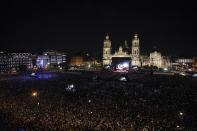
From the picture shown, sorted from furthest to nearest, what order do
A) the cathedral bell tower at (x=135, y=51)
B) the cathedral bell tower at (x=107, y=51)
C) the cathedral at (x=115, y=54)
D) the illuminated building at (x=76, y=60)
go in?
1. the illuminated building at (x=76, y=60)
2. the cathedral bell tower at (x=107, y=51)
3. the cathedral at (x=115, y=54)
4. the cathedral bell tower at (x=135, y=51)

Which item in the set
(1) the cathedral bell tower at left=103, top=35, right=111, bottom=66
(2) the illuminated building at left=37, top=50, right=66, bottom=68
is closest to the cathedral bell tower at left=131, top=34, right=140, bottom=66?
(1) the cathedral bell tower at left=103, top=35, right=111, bottom=66

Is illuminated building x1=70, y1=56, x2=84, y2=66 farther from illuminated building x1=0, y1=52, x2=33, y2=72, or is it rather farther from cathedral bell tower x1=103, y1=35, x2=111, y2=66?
illuminated building x1=0, y1=52, x2=33, y2=72

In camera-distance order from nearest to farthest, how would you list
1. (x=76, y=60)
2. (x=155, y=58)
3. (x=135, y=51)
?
(x=135, y=51), (x=155, y=58), (x=76, y=60)

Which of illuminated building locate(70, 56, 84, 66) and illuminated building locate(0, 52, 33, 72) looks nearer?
illuminated building locate(0, 52, 33, 72)

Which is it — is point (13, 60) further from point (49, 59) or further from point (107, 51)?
point (107, 51)

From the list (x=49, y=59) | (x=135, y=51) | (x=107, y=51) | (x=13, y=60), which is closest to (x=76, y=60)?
(x=49, y=59)

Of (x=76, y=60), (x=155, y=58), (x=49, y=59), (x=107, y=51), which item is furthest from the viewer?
(x=76, y=60)

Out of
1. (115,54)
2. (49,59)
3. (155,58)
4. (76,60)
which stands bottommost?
(76,60)

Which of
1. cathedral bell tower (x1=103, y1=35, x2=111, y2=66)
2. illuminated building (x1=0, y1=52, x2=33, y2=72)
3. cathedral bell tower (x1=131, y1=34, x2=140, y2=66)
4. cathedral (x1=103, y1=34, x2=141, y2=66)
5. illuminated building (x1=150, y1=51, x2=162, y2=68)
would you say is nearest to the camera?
illuminated building (x1=0, y1=52, x2=33, y2=72)

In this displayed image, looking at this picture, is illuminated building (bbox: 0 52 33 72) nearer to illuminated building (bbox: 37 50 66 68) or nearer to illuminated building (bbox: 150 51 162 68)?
illuminated building (bbox: 37 50 66 68)

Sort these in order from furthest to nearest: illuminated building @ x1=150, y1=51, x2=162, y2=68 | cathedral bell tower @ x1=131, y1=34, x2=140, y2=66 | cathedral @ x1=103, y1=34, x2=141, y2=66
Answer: illuminated building @ x1=150, y1=51, x2=162, y2=68 → cathedral @ x1=103, y1=34, x2=141, y2=66 → cathedral bell tower @ x1=131, y1=34, x2=140, y2=66

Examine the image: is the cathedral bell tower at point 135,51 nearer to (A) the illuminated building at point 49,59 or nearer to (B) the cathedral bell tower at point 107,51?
(B) the cathedral bell tower at point 107,51

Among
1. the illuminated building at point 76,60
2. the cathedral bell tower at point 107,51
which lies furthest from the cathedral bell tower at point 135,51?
the illuminated building at point 76,60
